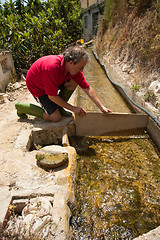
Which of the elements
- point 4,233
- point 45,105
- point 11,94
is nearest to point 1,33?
point 11,94

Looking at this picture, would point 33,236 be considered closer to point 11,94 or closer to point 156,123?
point 156,123

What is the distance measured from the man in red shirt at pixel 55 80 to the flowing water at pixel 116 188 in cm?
73

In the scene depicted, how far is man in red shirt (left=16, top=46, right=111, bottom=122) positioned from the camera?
2.21 meters

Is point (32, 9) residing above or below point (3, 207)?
above

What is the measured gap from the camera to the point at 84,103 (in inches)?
171

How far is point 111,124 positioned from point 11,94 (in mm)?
3335

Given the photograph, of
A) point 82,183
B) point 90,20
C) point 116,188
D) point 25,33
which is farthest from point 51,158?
point 90,20

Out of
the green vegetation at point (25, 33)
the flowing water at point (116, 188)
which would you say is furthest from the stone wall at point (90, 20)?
the flowing water at point (116, 188)

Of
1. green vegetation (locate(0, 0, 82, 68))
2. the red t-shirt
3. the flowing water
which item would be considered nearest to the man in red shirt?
the red t-shirt

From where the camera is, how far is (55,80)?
2.28m

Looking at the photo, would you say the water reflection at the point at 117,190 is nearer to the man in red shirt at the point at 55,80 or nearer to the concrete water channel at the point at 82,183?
the concrete water channel at the point at 82,183

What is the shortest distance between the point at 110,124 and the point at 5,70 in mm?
4301

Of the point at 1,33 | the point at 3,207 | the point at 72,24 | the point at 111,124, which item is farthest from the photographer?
the point at 72,24

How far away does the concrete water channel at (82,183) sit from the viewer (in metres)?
1.54
